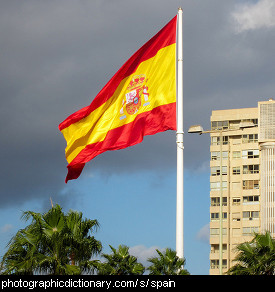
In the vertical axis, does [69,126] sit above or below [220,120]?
below

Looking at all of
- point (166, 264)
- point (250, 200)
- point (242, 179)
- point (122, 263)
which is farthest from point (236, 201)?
point (166, 264)

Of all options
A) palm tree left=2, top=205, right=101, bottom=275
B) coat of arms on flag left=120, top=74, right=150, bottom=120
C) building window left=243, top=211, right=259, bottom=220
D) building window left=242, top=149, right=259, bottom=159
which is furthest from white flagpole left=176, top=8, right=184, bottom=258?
building window left=242, top=149, right=259, bottom=159

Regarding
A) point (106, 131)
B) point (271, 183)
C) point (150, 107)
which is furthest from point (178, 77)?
point (271, 183)

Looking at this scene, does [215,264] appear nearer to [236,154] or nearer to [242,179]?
[242,179]

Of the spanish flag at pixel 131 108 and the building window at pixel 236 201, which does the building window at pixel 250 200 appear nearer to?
the building window at pixel 236 201

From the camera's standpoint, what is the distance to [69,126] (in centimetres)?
3462

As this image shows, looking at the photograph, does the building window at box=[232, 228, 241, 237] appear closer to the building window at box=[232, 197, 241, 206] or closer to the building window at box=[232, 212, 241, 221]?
the building window at box=[232, 212, 241, 221]

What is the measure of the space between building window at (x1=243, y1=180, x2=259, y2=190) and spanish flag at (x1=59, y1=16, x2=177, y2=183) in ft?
305

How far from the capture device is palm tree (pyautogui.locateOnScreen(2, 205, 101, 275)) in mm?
34688

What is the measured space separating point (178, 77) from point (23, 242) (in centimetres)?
974

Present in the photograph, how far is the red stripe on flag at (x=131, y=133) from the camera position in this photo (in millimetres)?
30703

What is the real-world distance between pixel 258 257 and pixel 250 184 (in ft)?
299

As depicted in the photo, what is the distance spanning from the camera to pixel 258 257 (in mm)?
35625
